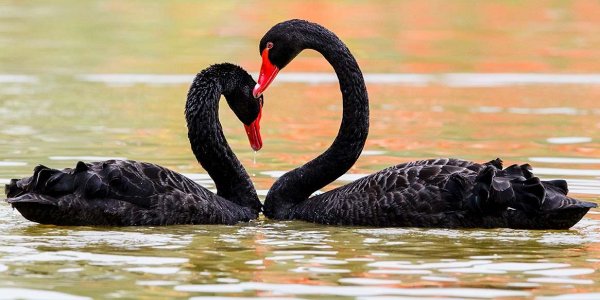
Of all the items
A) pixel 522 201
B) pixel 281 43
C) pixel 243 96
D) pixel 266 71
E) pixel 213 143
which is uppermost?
pixel 281 43

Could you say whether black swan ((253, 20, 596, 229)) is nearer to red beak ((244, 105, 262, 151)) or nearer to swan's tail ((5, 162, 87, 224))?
red beak ((244, 105, 262, 151))

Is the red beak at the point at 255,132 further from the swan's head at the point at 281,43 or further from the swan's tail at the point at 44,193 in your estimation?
the swan's tail at the point at 44,193

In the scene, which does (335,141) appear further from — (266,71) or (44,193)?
(44,193)

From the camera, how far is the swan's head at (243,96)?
33.2ft

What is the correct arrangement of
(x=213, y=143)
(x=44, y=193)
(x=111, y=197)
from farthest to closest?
(x=213, y=143), (x=111, y=197), (x=44, y=193)

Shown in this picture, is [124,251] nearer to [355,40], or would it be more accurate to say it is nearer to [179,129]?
[179,129]

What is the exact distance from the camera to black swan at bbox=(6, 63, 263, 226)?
892 centimetres

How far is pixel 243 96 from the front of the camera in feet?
33.6

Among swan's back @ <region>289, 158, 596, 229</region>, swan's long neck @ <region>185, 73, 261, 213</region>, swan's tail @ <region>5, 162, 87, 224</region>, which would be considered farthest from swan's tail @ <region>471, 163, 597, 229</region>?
swan's tail @ <region>5, 162, 87, 224</region>

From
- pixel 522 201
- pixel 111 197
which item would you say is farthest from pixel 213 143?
pixel 522 201

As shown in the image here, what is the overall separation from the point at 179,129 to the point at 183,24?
1433 cm

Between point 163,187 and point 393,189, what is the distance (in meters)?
1.51

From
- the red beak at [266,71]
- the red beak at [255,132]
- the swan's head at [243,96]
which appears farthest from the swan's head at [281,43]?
the red beak at [255,132]

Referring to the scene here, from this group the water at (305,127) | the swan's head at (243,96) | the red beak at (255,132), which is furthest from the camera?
the red beak at (255,132)
